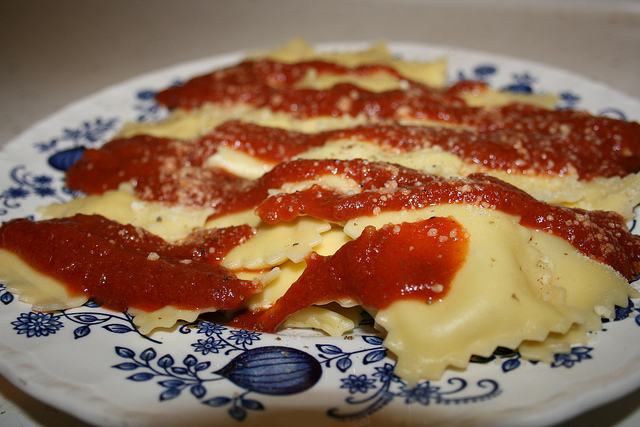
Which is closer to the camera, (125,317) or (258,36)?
(125,317)

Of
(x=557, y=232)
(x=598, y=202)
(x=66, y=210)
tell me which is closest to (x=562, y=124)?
(x=598, y=202)

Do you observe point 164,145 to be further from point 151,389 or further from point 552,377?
point 552,377

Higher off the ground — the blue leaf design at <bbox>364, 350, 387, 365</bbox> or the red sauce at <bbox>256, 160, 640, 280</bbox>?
the red sauce at <bbox>256, 160, 640, 280</bbox>

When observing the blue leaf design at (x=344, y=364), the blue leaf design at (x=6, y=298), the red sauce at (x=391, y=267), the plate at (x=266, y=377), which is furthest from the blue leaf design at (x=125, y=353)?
the blue leaf design at (x=344, y=364)

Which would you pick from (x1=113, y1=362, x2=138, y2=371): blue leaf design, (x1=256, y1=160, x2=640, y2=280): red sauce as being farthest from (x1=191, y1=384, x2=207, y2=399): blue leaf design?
(x1=256, y1=160, x2=640, y2=280): red sauce

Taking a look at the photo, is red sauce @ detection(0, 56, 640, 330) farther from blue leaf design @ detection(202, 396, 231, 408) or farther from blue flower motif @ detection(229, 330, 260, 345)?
blue leaf design @ detection(202, 396, 231, 408)
